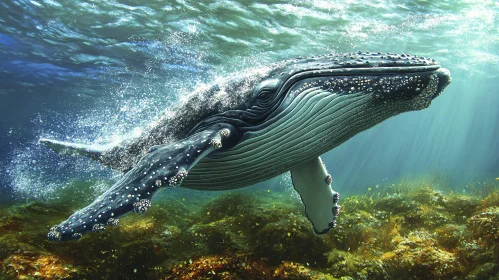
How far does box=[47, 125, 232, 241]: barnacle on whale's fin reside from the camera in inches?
122

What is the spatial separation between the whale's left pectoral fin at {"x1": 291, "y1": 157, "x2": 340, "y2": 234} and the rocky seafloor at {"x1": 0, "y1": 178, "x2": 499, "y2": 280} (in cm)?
109

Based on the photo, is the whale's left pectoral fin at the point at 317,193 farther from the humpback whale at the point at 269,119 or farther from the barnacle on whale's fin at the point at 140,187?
the barnacle on whale's fin at the point at 140,187

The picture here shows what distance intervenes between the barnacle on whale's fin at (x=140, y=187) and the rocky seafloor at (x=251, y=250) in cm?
290

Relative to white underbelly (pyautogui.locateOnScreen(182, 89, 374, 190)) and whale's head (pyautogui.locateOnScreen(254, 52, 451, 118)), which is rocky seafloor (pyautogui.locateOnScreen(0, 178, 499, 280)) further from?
whale's head (pyautogui.locateOnScreen(254, 52, 451, 118))

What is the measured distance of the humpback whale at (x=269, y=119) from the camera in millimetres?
3279

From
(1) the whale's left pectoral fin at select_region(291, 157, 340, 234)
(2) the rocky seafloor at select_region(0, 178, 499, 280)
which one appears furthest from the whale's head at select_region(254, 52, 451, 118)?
(2) the rocky seafloor at select_region(0, 178, 499, 280)

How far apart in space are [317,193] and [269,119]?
2355 millimetres

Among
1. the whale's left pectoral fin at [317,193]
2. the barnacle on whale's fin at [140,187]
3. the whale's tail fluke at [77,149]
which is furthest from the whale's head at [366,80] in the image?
the whale's tail fluke at [77,149]

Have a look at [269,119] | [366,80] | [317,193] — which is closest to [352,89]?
[366,80]

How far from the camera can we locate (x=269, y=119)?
13.1 ft

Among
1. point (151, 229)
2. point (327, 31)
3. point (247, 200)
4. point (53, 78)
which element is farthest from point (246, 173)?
point (53, 78)

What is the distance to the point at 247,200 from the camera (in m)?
10.1

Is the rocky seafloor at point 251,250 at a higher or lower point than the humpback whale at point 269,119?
lower

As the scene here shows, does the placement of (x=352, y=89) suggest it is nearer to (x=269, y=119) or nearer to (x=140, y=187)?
(x=269, y=119)
